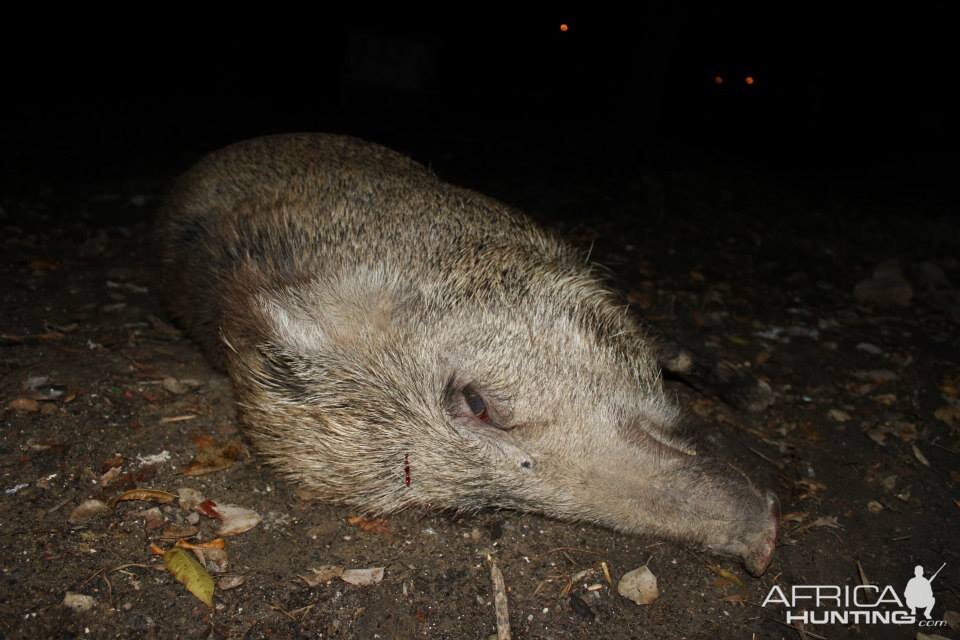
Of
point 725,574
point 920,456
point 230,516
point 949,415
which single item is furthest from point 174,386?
point 949,415

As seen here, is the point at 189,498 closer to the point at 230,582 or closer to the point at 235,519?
the point at 235,519

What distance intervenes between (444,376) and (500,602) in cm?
88

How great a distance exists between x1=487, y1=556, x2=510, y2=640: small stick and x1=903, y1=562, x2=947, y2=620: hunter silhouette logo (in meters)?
1.57

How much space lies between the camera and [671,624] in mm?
2658

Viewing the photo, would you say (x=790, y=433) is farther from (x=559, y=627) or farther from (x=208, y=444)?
(x=208, y=444)

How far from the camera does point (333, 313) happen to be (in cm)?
306

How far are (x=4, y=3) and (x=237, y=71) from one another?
3562 mm

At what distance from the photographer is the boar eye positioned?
2857mm

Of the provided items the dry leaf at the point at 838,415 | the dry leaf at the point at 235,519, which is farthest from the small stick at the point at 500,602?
the dry leaf at the point at 838,415

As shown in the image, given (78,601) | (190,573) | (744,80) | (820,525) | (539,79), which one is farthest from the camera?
(539,79)

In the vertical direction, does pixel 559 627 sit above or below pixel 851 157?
below

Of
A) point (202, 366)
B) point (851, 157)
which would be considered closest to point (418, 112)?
point (851, 157)

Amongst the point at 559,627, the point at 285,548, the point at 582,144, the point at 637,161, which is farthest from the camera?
the point at 582,144

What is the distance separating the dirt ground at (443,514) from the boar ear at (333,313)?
702 mm
